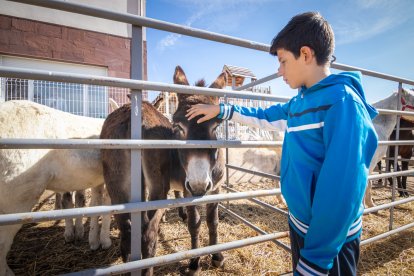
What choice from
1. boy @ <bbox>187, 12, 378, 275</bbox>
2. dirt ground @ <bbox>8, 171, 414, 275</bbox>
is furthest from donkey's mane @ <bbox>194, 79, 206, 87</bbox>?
dirt ground @ <bbox>8, 171, 414, 275</bbox>

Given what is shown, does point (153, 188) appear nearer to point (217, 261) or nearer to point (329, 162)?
point (217, 261)

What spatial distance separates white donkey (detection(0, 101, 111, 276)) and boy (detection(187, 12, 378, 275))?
8.21 feet

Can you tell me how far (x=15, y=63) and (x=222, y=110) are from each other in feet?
31.5

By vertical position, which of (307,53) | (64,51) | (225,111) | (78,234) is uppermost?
(64,51)

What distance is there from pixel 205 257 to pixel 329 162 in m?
2.46

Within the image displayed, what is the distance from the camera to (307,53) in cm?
107

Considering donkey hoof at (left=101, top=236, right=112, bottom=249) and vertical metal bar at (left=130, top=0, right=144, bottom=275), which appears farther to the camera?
donkey hoof at (left=101, top=236, right=112, bottom=249)

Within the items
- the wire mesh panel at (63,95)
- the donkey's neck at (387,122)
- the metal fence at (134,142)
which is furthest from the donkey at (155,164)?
the wire mesh panel at (63,95)

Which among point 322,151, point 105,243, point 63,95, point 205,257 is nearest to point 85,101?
point 63,95

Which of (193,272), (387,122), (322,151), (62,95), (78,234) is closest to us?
(322,151)

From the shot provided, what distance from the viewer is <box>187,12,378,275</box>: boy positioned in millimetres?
854

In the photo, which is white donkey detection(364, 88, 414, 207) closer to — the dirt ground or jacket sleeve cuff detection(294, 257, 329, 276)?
the dirt ground

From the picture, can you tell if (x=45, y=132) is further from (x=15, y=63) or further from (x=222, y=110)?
(x=15, y=63)

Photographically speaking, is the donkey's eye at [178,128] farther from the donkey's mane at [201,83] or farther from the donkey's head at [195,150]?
the donkey's mane at [201,83]
